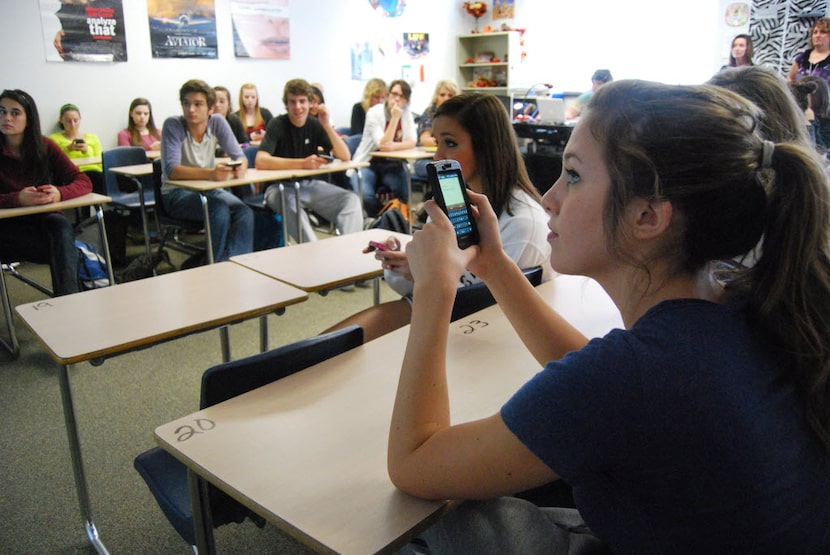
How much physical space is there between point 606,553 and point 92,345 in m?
1.24

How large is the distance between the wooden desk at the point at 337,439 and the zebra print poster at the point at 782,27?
6.21 meters

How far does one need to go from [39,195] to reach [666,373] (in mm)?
3339

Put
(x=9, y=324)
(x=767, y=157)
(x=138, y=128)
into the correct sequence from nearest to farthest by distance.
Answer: (x=767, y=157) → (x=9, y=324) → (x=138, y=128)

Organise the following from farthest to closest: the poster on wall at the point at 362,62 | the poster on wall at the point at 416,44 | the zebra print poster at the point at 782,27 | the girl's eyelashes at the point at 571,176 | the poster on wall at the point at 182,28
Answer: the poster on wall at the point at 416,44
the poster on wall at the point at 362,62
the zebra print poster at the point at 782,27
the poster on wall at the point at 182,28
the girl's eyelashes at the point at 571,176

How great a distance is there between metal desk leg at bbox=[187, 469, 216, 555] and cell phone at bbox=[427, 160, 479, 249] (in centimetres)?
63

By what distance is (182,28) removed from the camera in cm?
588

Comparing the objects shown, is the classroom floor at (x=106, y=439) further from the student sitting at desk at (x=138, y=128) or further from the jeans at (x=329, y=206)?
the student sitting at desk at (x=138, y=128)

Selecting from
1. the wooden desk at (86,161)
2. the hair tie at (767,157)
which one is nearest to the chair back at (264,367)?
the hair tie at (767,157)

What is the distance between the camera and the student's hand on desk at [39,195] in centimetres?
318

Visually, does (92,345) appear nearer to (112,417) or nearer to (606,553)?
(112,417)

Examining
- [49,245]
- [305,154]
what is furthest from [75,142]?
[49,245]

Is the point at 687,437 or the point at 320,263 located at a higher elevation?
the point at 687,437

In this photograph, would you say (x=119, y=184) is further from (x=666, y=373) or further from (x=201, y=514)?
(x=666, y=373)

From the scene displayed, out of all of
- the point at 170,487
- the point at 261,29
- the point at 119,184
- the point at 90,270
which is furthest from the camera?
the point at 261,29
